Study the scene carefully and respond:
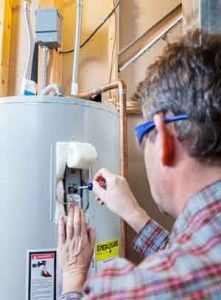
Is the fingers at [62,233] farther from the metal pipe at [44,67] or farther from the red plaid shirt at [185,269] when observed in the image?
the metal pipe at [44,67]

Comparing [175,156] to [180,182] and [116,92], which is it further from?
[116,92]

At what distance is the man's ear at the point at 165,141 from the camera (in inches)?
25.2

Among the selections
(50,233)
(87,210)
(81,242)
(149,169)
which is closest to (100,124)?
(87,210)

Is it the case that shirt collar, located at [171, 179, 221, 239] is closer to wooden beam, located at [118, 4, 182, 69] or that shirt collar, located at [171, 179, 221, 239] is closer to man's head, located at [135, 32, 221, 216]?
man's head, located at [135, 32, 221, 216]

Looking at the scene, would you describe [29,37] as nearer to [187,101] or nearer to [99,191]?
[99,191]

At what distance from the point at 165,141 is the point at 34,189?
0.75 meters

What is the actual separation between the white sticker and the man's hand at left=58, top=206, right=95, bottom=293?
313 mm

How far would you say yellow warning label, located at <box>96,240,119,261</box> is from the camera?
138 cm

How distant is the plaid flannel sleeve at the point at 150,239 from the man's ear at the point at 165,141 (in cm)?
50

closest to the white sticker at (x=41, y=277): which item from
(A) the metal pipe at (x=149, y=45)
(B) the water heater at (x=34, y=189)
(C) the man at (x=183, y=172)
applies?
(B) the water heater at (x=34, y=189)

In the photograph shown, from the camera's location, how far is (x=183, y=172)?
2.08ft

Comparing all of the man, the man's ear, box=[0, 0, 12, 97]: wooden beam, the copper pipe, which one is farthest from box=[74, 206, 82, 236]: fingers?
box=[0, 0, 12, 97]: wooden beam

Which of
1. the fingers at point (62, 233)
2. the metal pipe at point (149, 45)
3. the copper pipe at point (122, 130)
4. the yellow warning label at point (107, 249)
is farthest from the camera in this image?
the metal pipe at point (149, 45)

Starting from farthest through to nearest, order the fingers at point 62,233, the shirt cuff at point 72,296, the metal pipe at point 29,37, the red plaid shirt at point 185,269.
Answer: the metal pipe at point 29,37
the fingers at point 62,233
the shirt cuff at point 72,296
the red plaid shirt at point 185,269
